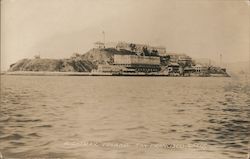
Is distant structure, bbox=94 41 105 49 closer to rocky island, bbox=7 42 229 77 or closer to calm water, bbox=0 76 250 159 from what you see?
rocky island, bbox=7 42 229 77

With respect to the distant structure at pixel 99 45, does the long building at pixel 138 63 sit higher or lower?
lower

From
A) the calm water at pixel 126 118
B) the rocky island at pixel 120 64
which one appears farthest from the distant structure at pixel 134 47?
the calm water at pixel 126 118

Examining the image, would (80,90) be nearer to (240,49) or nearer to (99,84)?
(99,84)

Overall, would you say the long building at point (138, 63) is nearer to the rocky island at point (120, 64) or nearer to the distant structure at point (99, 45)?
the rocky island at point (120, 64)

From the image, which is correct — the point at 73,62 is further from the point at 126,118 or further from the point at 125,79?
the point at 126,118

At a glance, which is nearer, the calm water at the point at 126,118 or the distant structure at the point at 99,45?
the calm water at the point at 126,118

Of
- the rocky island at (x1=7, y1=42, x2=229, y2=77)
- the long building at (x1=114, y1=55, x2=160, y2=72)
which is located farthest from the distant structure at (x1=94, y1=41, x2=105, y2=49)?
the long building at (x1=114, y1=55, x2=160, y2=72)

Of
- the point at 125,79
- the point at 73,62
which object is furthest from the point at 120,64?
the point at 73,62

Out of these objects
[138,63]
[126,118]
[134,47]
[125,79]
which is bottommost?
[126,118]
